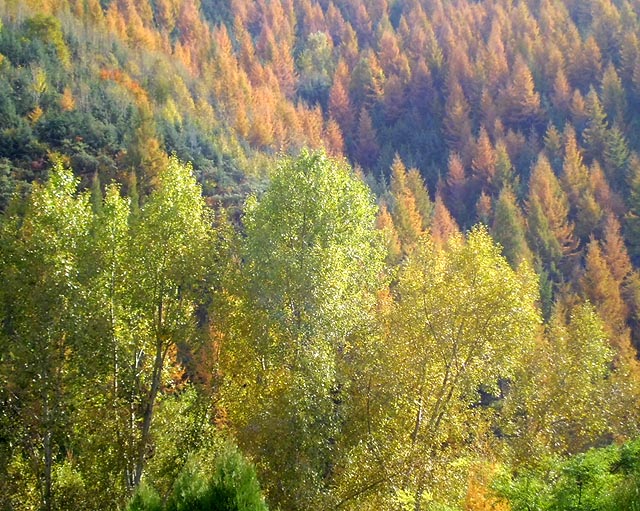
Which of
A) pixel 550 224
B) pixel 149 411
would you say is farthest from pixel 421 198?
pixel 149 411

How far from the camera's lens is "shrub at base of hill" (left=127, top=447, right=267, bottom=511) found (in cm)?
867

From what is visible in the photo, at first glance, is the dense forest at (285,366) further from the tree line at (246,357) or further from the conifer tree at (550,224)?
the conifer tree at (550,224)

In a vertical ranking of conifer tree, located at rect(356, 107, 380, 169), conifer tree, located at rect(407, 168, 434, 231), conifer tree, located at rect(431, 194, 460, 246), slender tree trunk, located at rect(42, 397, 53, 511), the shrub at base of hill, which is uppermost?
conifer tree, located at rect(356, 107, 380, 169)

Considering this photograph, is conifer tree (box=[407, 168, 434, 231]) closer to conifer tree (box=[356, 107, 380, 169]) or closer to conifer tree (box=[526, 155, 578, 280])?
conifer tree (box=[526, 155, 578, 280])

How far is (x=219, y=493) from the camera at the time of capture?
28.7ft

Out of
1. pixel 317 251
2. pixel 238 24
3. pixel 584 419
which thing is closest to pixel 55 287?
pixel 317 251

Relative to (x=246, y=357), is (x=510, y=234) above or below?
above

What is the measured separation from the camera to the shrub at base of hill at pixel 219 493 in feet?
28.5

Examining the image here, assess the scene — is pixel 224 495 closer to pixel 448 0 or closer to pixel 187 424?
pixel 187 424

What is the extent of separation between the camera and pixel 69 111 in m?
52.0

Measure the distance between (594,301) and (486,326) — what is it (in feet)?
130

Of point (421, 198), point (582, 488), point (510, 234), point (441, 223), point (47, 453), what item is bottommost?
point (582, 488)

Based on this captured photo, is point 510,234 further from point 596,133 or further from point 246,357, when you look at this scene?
point 246,357

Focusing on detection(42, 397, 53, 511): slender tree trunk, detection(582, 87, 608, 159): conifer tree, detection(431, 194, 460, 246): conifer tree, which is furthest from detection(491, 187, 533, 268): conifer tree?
detection(42, 397, 53, 511): slender tree trunk
